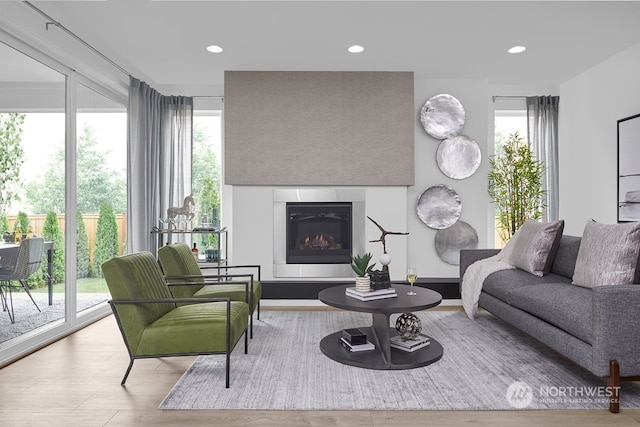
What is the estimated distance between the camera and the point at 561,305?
287 cm

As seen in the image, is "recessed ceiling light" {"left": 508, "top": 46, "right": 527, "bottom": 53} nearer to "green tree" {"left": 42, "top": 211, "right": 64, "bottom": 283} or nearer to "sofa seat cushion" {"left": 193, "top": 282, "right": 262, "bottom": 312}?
"sofa seat cushion" {"left": 193, "top": 282, "right": 262, "bottom": 312}

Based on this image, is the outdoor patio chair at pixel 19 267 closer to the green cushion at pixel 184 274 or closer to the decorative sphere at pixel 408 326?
the green cushion at pixel 184 274

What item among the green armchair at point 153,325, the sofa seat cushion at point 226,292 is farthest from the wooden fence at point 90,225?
the sofa seat cushion at point 226,292

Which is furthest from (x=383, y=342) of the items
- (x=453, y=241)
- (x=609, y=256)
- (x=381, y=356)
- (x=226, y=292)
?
(x=453, y=241)

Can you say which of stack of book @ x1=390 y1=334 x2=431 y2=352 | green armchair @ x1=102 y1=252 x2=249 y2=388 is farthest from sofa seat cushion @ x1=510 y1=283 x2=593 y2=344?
green armchair @ x1=102 y1=252 x2=249 y2=388

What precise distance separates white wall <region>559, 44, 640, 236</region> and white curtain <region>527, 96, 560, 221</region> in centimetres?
29

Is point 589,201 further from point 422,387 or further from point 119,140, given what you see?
point 119,140

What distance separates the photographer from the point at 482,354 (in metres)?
3.32

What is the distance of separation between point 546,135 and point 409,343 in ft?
14.4

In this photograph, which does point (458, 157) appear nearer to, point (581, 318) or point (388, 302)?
point (388, 302)

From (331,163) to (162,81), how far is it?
2.50 metres

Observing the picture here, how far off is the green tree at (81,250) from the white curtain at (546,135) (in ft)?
18.8

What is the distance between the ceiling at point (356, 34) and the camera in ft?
11.8

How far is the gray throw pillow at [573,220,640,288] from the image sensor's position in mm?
2973
